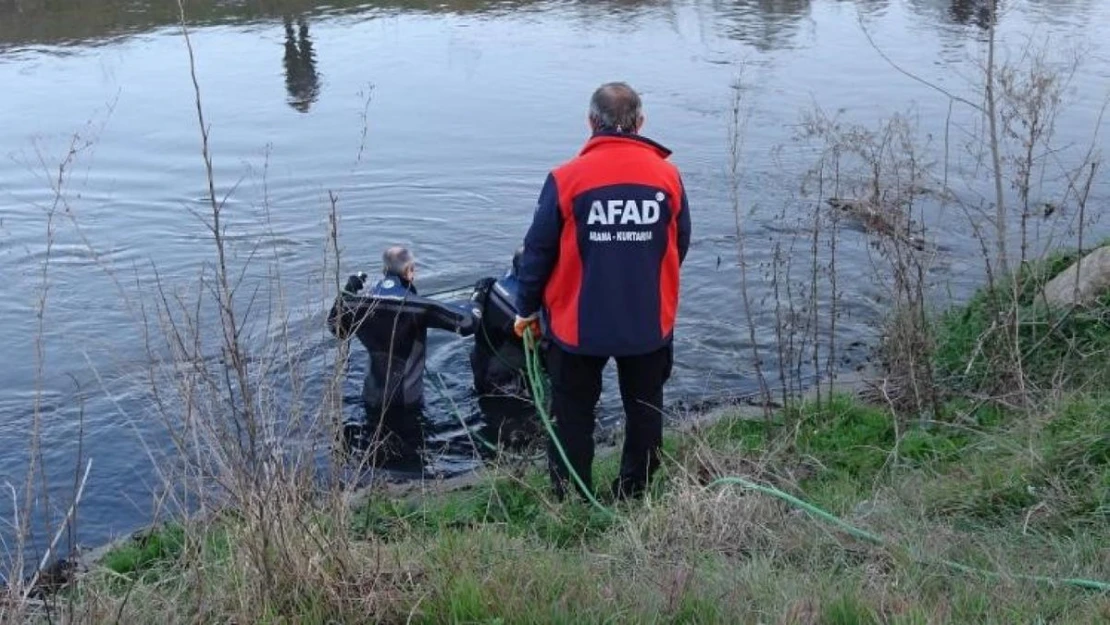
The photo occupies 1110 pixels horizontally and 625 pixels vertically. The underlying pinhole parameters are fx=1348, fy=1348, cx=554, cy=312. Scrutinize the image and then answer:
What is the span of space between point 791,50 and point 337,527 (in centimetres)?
1707

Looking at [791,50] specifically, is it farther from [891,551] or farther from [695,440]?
[891,551]

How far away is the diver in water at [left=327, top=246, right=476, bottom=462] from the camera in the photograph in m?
8.48

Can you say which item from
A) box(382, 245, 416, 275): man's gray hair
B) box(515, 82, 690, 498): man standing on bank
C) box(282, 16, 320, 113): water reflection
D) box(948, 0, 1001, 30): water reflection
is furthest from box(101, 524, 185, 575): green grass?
box(948, 0, 1001, 30): water reflection

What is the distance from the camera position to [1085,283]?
8.40m

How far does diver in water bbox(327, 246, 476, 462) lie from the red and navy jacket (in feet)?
7.41

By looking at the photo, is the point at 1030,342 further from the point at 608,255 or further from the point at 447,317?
the point at 447,317

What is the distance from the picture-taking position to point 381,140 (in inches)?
629

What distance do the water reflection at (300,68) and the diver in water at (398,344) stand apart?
9.14 meters

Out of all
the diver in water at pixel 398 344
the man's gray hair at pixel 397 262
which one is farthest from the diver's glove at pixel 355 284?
the man's gray hair at pixel 397 262

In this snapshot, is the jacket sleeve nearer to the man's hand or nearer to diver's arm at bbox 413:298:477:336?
diver's arm at bbox 413:298:477:336

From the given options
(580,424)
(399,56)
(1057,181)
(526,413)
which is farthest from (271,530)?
(399,56)

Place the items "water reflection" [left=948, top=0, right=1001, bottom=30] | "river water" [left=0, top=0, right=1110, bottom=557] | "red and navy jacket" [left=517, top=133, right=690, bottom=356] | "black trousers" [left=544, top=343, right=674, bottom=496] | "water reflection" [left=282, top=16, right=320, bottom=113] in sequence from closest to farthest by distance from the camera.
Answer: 1. "red and navy jacket" [left=517, top=133, right=690, bottom=356]
2. "black trousers" [left=544, top=343, right=674, bottom=496]
3. "river water" [left=0, top=0, right=1110, bottom=557]
4. "water reflection" [left=282, top=16, right=320, bottom=113]
5. "water reflection" [left=948, top=0, right=1001, bottom=30]

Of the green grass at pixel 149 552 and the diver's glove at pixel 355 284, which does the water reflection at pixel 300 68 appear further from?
the green grass at pixel 149 552

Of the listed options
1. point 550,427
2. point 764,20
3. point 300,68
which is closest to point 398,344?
point 550,427
